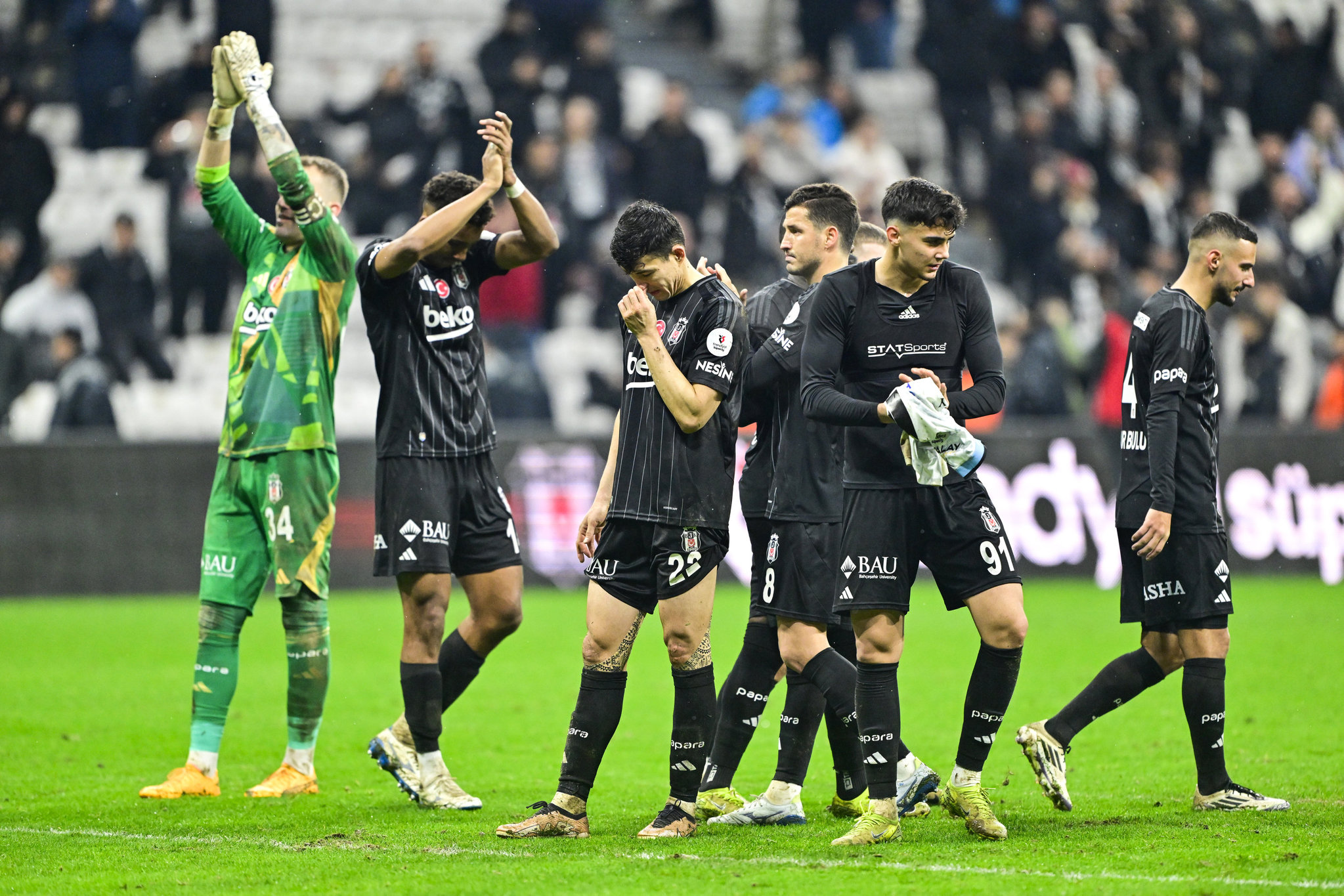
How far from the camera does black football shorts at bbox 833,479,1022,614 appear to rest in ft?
18.9

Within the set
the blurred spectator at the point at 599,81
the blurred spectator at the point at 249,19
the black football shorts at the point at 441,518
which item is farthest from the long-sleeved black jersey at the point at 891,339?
the blurred spectator at the point at 249,19

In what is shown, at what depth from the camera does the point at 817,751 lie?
328 inches

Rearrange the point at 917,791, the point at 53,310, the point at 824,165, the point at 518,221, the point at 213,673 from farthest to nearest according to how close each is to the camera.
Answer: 1. the point at 824,165
2. the point at 53,310
3. the point at 213,673
4. the point at 518,221
5. the point at 917,791

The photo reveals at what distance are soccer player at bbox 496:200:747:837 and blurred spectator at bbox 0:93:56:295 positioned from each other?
43.6 feet

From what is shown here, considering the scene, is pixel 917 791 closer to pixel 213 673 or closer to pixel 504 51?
pixel 213 673

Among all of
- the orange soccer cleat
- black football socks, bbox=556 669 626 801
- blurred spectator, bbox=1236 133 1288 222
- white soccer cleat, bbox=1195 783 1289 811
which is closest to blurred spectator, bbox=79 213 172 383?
the orange soccer cleat

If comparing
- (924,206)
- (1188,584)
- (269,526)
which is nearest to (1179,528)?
(1188,584)

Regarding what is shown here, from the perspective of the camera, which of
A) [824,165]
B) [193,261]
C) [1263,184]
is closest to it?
[193,261]

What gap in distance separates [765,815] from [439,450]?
2.05 metres

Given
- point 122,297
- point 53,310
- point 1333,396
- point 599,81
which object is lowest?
point 1333,396

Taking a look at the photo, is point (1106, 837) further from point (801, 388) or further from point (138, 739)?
point (138, 739)

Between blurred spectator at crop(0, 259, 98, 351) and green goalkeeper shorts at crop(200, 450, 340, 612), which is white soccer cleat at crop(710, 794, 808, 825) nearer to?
green goalkeeper shorts at crop(200, 450, 340, 612)

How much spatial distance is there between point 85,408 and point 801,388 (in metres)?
11.7

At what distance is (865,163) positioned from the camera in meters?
19.9
